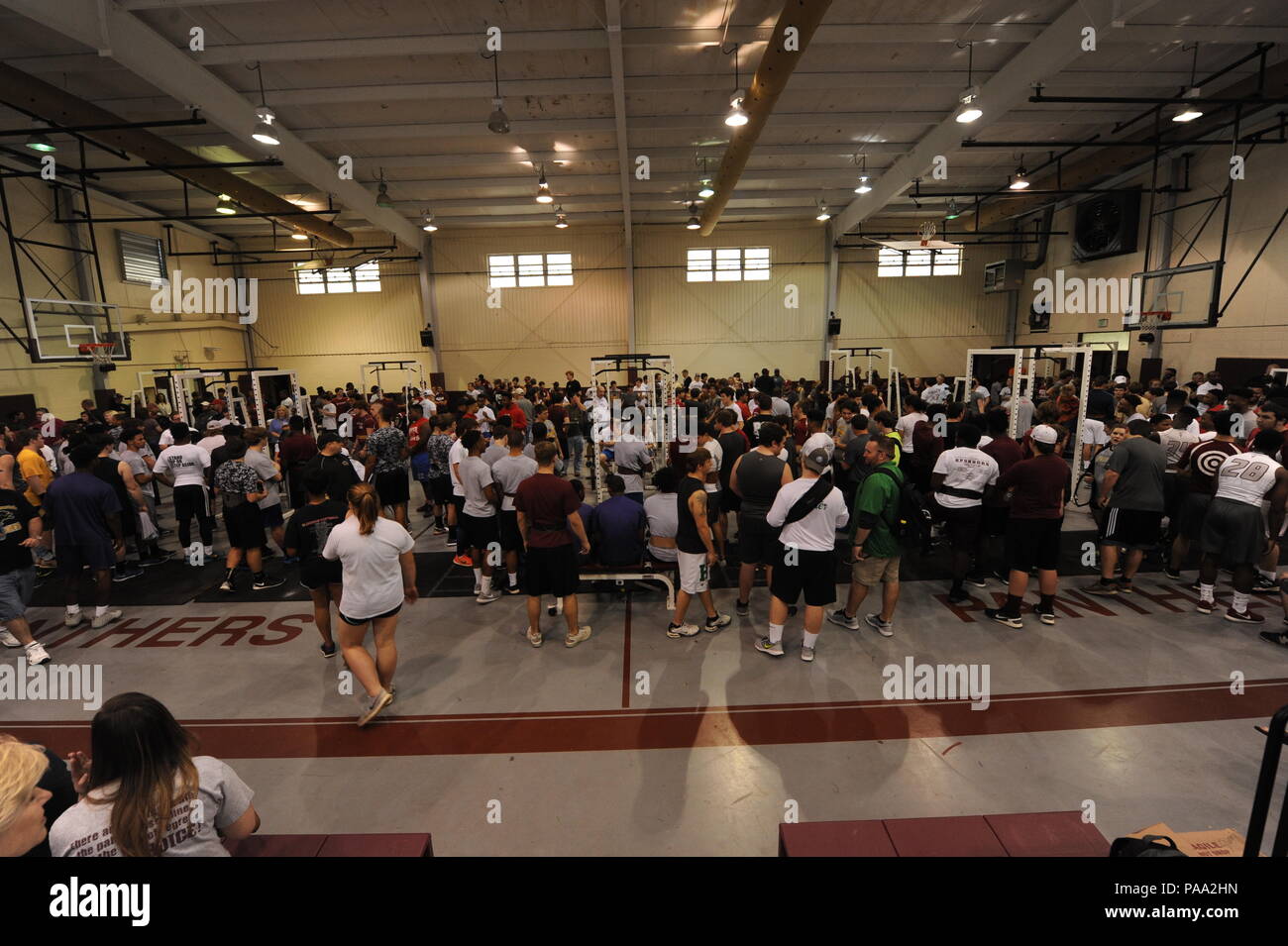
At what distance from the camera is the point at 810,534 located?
13.6 feet

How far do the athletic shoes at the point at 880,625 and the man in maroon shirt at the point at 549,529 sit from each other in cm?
268

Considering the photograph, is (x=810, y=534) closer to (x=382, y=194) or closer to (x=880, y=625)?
(x=880, y=625)

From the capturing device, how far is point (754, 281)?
19438 millimetres

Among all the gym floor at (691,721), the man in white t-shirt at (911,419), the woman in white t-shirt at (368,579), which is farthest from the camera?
the man in white t-shirt at (911,419)

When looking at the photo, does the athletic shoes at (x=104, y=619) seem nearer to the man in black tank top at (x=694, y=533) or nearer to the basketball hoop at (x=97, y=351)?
the man in black tank top at (x=694, y=533)

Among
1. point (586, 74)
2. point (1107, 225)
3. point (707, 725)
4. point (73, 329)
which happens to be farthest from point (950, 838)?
point (1107, 225)

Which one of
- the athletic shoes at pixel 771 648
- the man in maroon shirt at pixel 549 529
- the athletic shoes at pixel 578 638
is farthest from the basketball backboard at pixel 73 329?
the athletic shoes at pixel 771 648

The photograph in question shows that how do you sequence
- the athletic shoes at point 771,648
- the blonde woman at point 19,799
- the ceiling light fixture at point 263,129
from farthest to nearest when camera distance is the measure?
the ceiling light fixture at point 263,129 → the athletic shoes at point 771,648 → the blonde woman at point 19,799

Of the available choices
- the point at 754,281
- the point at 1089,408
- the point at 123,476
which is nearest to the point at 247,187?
the point at 123,476

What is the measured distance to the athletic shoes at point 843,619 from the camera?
16.1 feet

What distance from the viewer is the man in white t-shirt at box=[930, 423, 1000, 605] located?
→ 4945 millimetres

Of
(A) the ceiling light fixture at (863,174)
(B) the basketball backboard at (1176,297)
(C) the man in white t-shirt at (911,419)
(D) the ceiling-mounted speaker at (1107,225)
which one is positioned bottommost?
(C) the man in white t-shirt at (911,419)

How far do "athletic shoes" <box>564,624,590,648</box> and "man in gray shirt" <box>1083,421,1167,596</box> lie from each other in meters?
5.05
